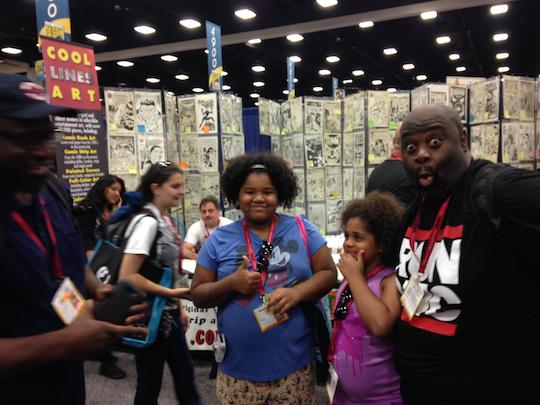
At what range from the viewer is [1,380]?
1.05 m

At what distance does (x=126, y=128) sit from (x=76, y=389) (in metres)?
3.75

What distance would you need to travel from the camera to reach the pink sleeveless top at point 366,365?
156 cm

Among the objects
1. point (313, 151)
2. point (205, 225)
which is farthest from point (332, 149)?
point (205, 225)

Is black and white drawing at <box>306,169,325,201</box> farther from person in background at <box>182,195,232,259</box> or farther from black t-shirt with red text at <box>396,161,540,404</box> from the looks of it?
black t-shirt with red text at <box>396,161,540,404</box>

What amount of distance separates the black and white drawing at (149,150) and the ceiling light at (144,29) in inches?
178

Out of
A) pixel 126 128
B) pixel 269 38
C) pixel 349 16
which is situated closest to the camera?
pixel 126 128

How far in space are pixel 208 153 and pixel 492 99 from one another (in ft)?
11.0

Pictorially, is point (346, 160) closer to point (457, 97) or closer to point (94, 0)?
point (457, 97)

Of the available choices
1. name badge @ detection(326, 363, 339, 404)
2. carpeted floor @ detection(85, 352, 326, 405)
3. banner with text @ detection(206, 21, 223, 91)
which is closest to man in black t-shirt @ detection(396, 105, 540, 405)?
name badge @ detection(326, 363, 339, 404)

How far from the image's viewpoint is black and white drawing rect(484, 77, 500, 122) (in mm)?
4934

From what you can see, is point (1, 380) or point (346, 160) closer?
point (1, 380)

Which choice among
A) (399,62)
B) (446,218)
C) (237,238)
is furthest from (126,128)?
(399,62)

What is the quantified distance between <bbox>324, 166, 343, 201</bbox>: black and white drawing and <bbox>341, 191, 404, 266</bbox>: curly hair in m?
3.81

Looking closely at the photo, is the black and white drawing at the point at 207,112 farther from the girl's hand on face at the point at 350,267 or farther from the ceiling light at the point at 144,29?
the ceiling light at the point at 144,29
